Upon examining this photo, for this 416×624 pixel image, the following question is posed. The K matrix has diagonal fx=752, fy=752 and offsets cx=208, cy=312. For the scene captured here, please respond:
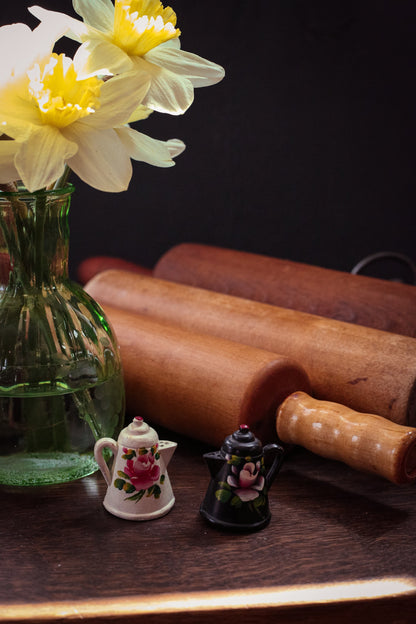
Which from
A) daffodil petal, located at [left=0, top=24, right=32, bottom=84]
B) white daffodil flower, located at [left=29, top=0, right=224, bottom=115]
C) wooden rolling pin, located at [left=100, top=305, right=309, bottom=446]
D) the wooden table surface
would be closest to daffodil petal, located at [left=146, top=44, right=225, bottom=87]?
white daffodil flower, located at [left=29, top=0, right=224, bottom=115]

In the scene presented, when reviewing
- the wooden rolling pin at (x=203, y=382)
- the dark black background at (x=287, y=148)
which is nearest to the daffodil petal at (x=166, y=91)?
the wooden rolling pin at (x=203, y=382)

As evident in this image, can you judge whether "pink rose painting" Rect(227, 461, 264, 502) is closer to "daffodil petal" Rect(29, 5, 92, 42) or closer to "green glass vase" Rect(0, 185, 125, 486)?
"green glass vase" Rect(0, 185, 125, 486)

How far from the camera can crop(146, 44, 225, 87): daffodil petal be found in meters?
0.74

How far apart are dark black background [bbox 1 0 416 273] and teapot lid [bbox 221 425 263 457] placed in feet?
3.72

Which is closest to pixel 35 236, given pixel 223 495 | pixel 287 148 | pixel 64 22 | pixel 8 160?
pixel 8 160

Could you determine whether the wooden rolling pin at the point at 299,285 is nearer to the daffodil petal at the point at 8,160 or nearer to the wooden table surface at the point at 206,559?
the wooden table surface at the point at 206,559

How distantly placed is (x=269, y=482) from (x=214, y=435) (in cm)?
14

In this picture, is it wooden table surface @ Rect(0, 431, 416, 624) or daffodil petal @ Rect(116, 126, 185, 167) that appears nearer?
wooden table surface @ Rect(0, 431, 416, 624)

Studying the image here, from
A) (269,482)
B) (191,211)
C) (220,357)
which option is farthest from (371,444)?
(191,211)

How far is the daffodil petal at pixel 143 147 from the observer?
2.47ft

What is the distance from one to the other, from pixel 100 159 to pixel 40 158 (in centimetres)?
7

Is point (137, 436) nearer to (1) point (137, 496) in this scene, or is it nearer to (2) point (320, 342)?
(1) point (137, 496)

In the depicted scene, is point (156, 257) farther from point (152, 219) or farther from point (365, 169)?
point (365, 169)

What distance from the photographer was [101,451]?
2.50 ft
